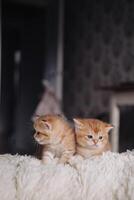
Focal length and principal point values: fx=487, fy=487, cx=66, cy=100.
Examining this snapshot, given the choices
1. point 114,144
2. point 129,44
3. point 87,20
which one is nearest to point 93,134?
point 114,144

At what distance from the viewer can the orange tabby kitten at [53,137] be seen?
1461 mm

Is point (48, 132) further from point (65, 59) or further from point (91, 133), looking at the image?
point (65, 59)

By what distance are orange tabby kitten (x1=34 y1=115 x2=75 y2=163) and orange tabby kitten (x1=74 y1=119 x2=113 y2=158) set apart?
0.09ft

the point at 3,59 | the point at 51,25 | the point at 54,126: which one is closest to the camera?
the point at 54,126

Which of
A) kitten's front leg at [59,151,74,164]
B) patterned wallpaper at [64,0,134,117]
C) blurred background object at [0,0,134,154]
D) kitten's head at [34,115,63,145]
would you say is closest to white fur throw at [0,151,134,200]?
kitten's front leg at [59,151,74,164]

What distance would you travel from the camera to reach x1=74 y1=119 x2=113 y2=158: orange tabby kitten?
1480mm

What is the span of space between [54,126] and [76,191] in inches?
11.5

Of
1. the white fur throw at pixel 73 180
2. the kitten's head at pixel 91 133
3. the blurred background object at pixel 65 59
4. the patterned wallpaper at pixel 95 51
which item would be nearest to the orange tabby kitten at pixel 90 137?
the kitten's head at pixel 91 133

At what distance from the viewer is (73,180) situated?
4.16 ft

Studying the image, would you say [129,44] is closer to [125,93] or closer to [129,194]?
[125,93]

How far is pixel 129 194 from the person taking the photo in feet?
3.95

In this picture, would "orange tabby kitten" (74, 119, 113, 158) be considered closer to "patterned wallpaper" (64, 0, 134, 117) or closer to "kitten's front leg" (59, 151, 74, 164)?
"kitten's front leg" (59, 151, 74, 164)

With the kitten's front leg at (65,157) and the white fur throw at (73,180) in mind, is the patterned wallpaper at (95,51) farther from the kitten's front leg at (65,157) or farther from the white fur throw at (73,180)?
the white fur throw at (73,180)

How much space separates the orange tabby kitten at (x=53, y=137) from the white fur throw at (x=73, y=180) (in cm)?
13
